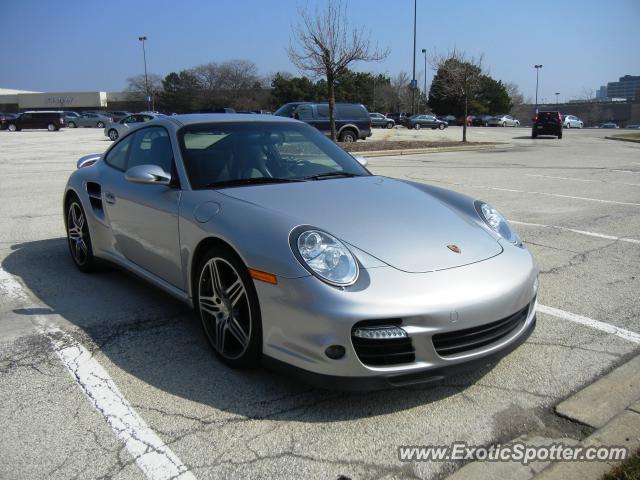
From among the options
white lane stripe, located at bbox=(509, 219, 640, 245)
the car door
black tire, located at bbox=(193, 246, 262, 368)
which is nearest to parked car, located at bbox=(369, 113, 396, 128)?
white lane stripe, located at bbox=(509, 219, 640, 245)

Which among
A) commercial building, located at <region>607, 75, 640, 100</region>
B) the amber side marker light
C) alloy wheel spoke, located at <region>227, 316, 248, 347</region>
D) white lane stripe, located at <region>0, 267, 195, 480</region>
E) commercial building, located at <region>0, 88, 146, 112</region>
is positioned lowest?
white lane stripe, located at <region>0, 267, 195, 480</region>

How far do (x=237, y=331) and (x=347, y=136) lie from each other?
21.4 meters

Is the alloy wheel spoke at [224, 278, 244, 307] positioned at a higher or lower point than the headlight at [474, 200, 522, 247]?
lower

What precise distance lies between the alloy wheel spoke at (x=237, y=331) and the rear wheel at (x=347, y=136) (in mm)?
20948

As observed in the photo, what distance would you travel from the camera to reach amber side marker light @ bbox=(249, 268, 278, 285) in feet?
8.71

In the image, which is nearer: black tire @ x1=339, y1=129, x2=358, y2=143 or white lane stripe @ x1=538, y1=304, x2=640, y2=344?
white lane stripe @ x1=538, y1=304, x2=640, y2=344

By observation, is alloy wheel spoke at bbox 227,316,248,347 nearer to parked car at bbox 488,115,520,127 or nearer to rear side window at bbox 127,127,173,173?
rear side window at bbox 127,127,173,173

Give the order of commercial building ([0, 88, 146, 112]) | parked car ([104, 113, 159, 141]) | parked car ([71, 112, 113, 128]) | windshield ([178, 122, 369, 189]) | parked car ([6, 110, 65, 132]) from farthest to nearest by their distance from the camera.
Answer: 1. commercial building ([0, 88, 146, 112])
2. parked car ([71, 112, 113, 128])
3. parked car ([6, 110, 65, 132])
4. parked car ([104, 113, 159, 141])
5. windshield ([178, 122, 369, 189])

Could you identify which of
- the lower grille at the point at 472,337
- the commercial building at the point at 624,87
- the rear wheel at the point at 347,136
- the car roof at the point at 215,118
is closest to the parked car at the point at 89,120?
the rear wheel at the point at 347,136

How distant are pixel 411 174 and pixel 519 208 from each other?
4544 mm

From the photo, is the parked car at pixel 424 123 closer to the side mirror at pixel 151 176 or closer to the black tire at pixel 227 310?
the side mirror at pixel 151 176

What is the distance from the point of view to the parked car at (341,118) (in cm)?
2241

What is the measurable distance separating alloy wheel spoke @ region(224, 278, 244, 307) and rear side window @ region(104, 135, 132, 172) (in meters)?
1.92

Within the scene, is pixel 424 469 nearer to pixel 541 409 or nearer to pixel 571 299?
pixel 541 409
